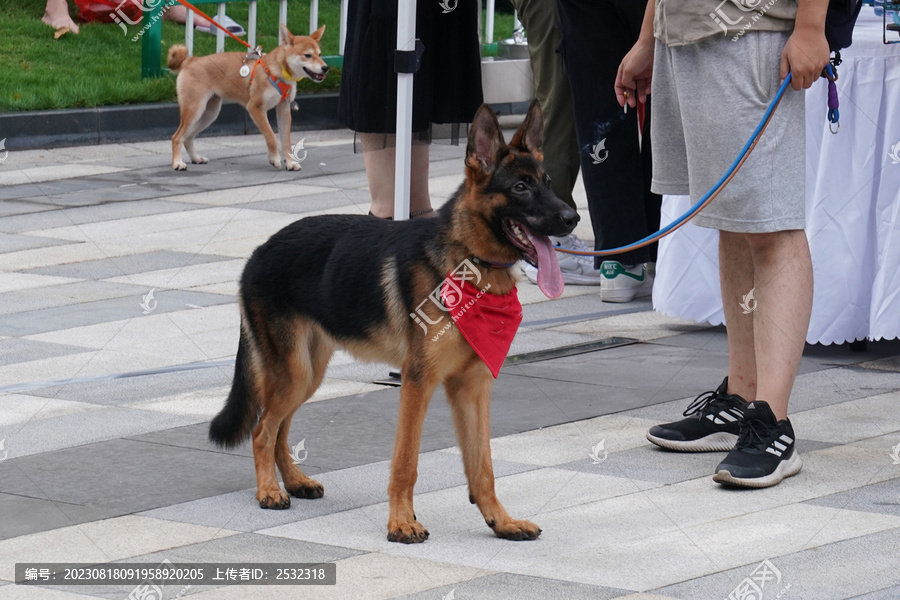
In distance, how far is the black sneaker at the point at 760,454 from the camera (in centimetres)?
444

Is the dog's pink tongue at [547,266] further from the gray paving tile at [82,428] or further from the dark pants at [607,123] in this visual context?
the dark pants at [607,123]

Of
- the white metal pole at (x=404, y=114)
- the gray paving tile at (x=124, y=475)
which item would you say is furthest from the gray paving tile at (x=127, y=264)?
the gray paving tile at (x=124, y=475)

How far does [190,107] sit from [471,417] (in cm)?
847

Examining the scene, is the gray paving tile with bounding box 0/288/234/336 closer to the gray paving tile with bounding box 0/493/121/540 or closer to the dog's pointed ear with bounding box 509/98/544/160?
the gray paving tile with bounding box 0/493/121/540

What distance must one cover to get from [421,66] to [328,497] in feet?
8.09

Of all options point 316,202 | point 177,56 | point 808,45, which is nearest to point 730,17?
point 808,45

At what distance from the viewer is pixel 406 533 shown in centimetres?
393

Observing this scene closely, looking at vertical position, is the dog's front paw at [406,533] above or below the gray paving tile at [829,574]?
below

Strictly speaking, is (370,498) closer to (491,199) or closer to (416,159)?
(491,199)

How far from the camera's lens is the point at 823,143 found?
243 inches

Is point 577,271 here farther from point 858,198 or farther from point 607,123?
point 858,198

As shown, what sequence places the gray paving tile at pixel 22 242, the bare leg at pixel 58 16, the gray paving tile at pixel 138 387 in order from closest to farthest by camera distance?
the gray paving tile at pixel 138 387 < the gray paving tile at pixel 22 242 < the bare leg at pixel 58 16

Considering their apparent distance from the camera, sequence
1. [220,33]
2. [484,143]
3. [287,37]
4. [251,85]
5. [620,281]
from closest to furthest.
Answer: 1. [484,143]
2. [620,281]
3. [251,85]
4. [287,37]
5. [220,33]

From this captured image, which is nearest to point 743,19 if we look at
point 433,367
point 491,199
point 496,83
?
point 491,199
